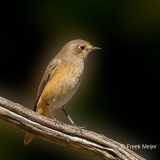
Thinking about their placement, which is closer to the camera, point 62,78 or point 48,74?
point 62,78

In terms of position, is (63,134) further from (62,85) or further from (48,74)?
(48,74)

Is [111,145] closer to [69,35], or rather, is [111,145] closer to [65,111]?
[65,111]

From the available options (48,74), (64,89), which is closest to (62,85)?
(64,89)

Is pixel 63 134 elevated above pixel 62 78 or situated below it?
below

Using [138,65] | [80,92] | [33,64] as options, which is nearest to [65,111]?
[80,92]

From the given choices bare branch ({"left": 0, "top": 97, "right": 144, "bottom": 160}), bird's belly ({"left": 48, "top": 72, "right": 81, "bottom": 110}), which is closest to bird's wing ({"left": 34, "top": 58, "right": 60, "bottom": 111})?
bird's belly ({"left": 48, "top": 72, "right": 81, "bottom": 110})

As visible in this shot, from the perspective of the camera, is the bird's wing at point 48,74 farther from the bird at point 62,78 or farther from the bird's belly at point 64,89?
the bird's belly at point 64,89
